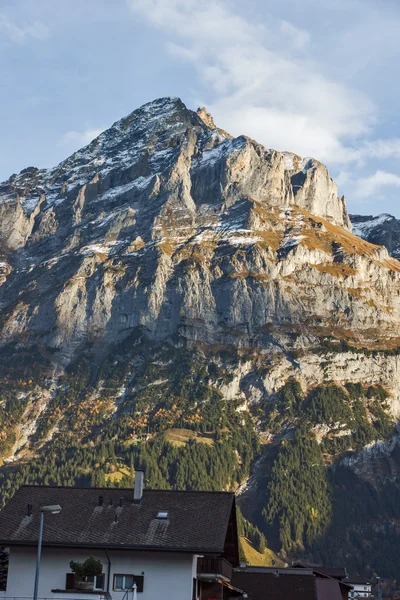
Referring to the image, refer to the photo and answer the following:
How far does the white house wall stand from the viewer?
2415 inches

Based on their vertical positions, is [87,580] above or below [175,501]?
below

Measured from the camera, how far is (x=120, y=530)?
62625 mm

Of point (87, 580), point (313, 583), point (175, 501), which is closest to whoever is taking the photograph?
point (87, 580)

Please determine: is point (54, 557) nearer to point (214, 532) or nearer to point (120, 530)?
point (120, 530)

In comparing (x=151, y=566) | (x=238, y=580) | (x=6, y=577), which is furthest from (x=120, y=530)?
(x=238, y=580)

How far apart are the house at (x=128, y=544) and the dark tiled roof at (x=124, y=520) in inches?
2.6

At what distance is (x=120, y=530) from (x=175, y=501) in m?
4.58

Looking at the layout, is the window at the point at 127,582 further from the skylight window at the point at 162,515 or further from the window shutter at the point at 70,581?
the skylight window at the point at 162,515

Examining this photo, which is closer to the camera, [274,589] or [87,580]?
[87,580]

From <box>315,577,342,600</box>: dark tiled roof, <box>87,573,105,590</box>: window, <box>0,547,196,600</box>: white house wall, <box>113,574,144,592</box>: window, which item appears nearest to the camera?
<box>87,573,105,590</box>: window

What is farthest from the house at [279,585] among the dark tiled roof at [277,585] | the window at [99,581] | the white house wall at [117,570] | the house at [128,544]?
the window at [99,581]

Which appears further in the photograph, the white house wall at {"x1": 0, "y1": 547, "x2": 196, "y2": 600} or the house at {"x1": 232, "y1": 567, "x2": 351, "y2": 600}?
the house at {"x1": 232, "y1": 567, "x2": 351, "y2": 600}

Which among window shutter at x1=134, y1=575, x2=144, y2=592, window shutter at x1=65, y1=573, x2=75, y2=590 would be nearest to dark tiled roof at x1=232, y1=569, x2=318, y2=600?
window shutter at x1=134, y1=575, x2=144, y2=592

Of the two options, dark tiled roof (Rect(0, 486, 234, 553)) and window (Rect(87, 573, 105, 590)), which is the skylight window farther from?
window (Rect(87, 573, 105, 590))
